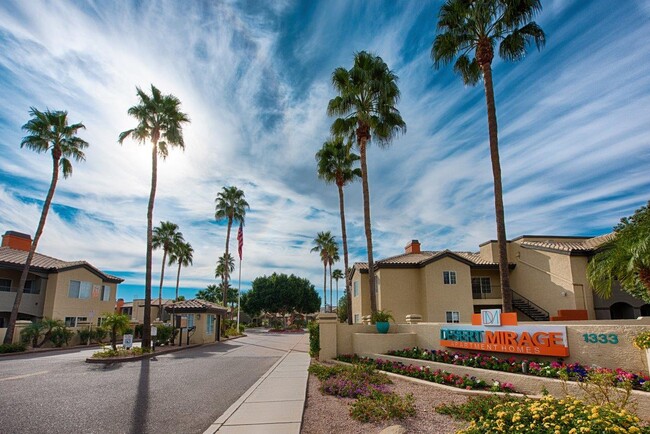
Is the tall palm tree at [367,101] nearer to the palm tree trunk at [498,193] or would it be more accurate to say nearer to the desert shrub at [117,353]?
the palm tree trunk at [498,193]

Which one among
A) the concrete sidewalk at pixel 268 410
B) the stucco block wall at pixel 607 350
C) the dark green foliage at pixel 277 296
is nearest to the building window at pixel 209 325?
the concrete sidewalk at pixel 268 410

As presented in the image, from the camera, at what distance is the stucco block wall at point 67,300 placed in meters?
30.4

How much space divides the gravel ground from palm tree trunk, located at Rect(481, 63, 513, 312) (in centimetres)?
508

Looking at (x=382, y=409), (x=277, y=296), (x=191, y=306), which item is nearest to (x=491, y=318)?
(x=382, y=409)

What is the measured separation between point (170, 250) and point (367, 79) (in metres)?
40.9

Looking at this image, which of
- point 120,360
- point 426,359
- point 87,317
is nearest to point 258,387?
point 426,359

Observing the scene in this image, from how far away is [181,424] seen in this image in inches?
295

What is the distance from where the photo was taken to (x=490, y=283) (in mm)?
29734

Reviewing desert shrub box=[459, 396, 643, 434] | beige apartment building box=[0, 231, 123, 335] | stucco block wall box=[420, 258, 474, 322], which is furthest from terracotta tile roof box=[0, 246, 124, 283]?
desert shrub box=[459, 396, 643, 434]

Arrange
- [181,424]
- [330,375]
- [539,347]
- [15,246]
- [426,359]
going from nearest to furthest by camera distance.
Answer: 1. [181,424]
2. [539,347]
3. [330,375]
4. [426,359]
5. [15,246]

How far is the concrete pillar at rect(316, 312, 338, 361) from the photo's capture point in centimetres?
1670

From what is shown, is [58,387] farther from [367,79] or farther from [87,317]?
[87,317]

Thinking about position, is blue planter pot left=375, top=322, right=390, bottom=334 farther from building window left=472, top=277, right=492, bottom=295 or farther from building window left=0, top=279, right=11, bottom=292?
building window left=0, top=279, right=11, bottom=292

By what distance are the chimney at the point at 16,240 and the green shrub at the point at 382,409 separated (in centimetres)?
3644
